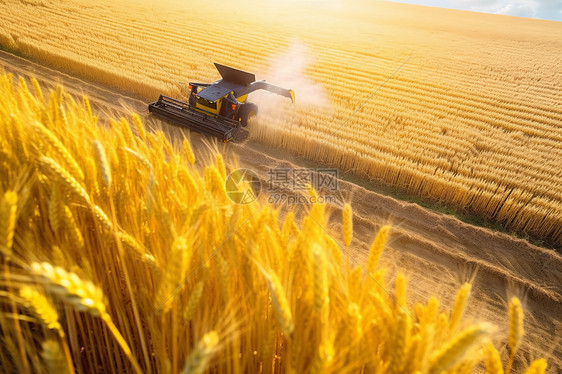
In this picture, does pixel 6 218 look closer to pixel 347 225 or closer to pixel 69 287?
pixel 69 287

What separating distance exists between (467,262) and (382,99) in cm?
636

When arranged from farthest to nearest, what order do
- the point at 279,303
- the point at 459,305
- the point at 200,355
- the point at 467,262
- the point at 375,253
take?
the point at 467,262
the point at 375,253
the point at 459,305
the point at 279,303
the point at 200,355

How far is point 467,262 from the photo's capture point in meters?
4.03

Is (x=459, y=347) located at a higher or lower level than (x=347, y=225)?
lower

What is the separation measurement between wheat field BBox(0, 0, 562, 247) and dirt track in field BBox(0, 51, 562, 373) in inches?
26.3

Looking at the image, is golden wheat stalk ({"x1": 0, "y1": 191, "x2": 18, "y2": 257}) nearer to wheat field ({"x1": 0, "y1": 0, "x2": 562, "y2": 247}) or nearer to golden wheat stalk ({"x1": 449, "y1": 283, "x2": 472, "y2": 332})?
golden wheat stalk ({"x1": 449, "y1": 283, "x2": 472, "y2": 332})

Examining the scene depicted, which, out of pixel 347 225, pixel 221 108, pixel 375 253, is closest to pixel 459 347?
pixel 375 253

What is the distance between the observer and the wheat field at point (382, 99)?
17.4 feet

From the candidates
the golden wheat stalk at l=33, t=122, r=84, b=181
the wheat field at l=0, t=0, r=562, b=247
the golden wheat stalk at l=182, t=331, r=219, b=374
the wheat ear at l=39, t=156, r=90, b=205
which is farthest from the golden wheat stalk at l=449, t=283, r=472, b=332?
the wheat field at l=0, t=0, r=562, b=247

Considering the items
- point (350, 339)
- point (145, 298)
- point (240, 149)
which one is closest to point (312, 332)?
point (350, 339)

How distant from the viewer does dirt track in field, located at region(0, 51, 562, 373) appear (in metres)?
3.42

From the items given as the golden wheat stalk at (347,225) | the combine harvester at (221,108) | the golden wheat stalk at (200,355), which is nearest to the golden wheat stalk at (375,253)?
the golden wheat stalk at (347,225)

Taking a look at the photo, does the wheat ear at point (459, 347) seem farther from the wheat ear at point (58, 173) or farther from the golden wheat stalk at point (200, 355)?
the wheat ear at point (58, 173)

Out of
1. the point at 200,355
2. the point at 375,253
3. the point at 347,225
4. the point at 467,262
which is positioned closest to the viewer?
the point at 200,355
